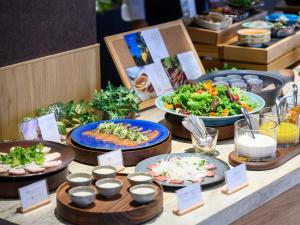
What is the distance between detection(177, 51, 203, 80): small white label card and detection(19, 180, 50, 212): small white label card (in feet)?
4.50

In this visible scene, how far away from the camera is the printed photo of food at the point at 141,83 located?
3.11 meters

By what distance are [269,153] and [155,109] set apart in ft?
2.62

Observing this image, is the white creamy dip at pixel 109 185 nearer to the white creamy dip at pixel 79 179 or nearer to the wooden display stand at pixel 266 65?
the white creamy dip at pixel 79 179

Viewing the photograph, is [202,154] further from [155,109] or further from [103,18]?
[103,18]

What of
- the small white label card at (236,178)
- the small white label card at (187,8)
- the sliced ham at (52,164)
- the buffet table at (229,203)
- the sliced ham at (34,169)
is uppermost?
the small white label card at (187,8)

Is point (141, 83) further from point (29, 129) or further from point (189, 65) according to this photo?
point (29, 129)

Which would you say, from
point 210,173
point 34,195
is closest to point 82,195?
point 34,195

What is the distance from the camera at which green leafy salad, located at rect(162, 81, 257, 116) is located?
9.01 feet

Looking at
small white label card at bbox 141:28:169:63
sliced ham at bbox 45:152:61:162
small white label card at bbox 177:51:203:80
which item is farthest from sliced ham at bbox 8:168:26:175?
small white label card at bbox 177:51:203:80

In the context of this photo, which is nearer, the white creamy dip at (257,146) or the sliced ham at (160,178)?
the sliced ham at (160,178)

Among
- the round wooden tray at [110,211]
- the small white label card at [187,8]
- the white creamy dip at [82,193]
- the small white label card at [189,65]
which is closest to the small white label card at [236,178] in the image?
the round wooden tray at [110,211]

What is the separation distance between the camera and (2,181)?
2.18 meters

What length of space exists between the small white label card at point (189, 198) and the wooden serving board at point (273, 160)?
0.36 meters

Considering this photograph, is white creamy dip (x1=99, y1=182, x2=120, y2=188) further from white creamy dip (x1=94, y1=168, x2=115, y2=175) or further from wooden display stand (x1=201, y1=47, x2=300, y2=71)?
wooden display stand (x1=201, y1=47, x2=300, y2=71)
